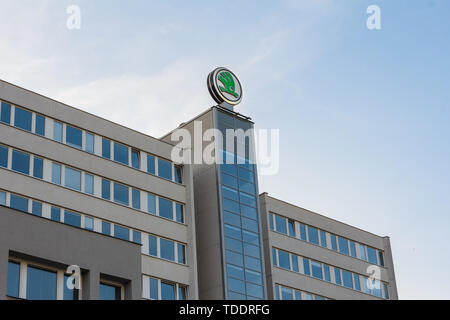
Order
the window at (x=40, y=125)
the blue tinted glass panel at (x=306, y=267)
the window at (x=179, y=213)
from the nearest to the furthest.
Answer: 1. the window at (x=40, y=125)
2. the window at (x=179, y=213)
3. the blue tinted glass panel at (x=306, y=267)

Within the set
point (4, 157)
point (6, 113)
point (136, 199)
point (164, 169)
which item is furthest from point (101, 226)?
point (6, 113)

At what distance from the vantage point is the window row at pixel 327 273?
5591cm

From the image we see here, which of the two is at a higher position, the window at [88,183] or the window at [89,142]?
the window at [89,142]

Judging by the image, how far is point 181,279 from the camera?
154ft

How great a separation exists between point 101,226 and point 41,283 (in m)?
15.0

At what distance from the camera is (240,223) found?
51000 mm

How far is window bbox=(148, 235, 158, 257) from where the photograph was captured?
4612cm

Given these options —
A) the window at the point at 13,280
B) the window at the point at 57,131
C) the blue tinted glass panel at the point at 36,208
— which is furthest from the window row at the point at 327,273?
the window at the point at 13,280

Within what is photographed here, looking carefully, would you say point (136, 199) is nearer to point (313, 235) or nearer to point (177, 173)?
point (177, 173)

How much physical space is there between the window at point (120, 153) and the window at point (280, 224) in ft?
44.8

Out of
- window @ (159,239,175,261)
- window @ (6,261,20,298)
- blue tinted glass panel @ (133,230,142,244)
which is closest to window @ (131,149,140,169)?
blue tinted glass panel @ (133,230,142,244)

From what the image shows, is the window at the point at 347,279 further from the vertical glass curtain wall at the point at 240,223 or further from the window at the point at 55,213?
the window at the point at 55,213

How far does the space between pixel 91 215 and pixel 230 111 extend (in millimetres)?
13450
